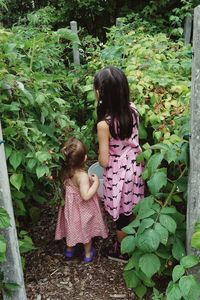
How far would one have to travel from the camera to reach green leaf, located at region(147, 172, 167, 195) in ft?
7.38

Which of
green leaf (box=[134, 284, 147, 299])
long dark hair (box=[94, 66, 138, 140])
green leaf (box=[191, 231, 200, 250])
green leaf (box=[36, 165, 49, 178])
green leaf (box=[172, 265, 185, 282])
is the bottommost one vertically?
green leaf (box=[134, 284, 147, 299])

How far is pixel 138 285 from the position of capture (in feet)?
8.41

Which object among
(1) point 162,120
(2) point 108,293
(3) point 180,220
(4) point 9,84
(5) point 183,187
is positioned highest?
(4) point 9,84

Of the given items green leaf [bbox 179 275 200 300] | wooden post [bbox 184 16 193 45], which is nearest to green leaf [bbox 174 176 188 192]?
green leaf [bbox 179 275 200 300]

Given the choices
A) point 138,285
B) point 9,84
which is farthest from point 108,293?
point 9,84

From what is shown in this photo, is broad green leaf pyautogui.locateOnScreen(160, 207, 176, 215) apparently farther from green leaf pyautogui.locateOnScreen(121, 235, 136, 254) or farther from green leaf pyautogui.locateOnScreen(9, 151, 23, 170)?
green leaf pyautogui.locateOnScreen(9, 151, 23, 170)

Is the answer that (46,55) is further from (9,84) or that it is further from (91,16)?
(91,16)

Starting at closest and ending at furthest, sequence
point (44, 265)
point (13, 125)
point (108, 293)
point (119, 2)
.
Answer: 1. point (13, 125)
2. point (108, 293)
3. point (44, 265)
4. point (119, 2)

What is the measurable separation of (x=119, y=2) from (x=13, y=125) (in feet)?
18.3

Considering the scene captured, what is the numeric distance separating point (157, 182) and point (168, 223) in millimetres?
216

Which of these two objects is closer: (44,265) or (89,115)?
(44,265)

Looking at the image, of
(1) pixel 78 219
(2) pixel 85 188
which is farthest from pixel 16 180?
(1) pixel 78 219

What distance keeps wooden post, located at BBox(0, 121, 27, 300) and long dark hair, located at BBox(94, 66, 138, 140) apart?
0.80 metres

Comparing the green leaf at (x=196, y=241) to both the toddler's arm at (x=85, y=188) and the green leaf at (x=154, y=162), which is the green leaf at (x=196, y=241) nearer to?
the green leaf at (x=154, y=162)
